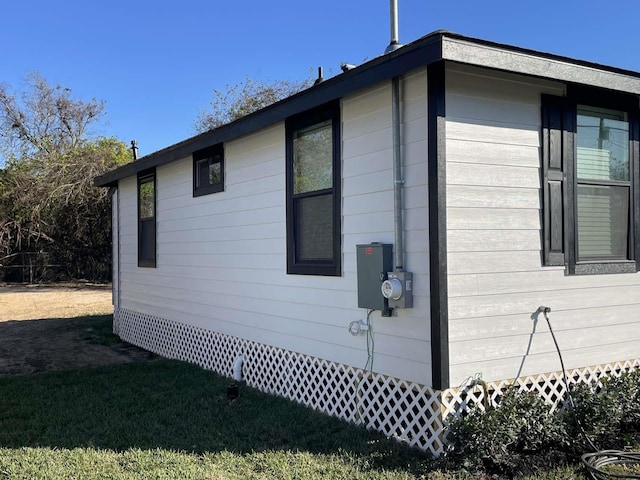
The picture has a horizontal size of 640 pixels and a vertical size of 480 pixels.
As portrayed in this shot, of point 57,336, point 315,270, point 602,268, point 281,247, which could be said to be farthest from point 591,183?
point 57,336

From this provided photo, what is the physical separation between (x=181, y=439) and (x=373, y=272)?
81.9 inches

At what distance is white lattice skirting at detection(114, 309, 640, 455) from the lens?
405 cm

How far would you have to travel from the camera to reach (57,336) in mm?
10172

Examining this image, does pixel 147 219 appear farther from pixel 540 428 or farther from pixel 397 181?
pixel 540 428

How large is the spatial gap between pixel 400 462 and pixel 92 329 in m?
8.91

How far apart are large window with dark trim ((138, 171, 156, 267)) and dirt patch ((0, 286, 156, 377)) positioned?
1.55 m

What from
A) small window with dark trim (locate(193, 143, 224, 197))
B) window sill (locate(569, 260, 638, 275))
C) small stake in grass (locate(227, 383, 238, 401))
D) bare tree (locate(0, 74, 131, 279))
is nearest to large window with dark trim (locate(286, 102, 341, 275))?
small stake in grass (locate(227, 383, 238, 401))

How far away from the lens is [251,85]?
27469 mm

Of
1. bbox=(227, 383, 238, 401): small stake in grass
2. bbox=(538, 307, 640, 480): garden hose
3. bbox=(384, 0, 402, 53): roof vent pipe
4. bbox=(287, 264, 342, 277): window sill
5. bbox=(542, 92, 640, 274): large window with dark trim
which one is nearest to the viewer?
bbox=(538, 307, 640, 480): garden hose

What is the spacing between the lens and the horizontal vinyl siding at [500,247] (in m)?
4.08

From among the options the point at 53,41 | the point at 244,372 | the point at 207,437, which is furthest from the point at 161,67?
the point at 207,437

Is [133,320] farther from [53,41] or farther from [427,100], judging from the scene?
[53,41]

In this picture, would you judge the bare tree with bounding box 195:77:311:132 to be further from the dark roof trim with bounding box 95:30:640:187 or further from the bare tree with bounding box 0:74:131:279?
the dark roof trim with bounding box 95:30:640:187

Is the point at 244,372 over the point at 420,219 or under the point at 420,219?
under
